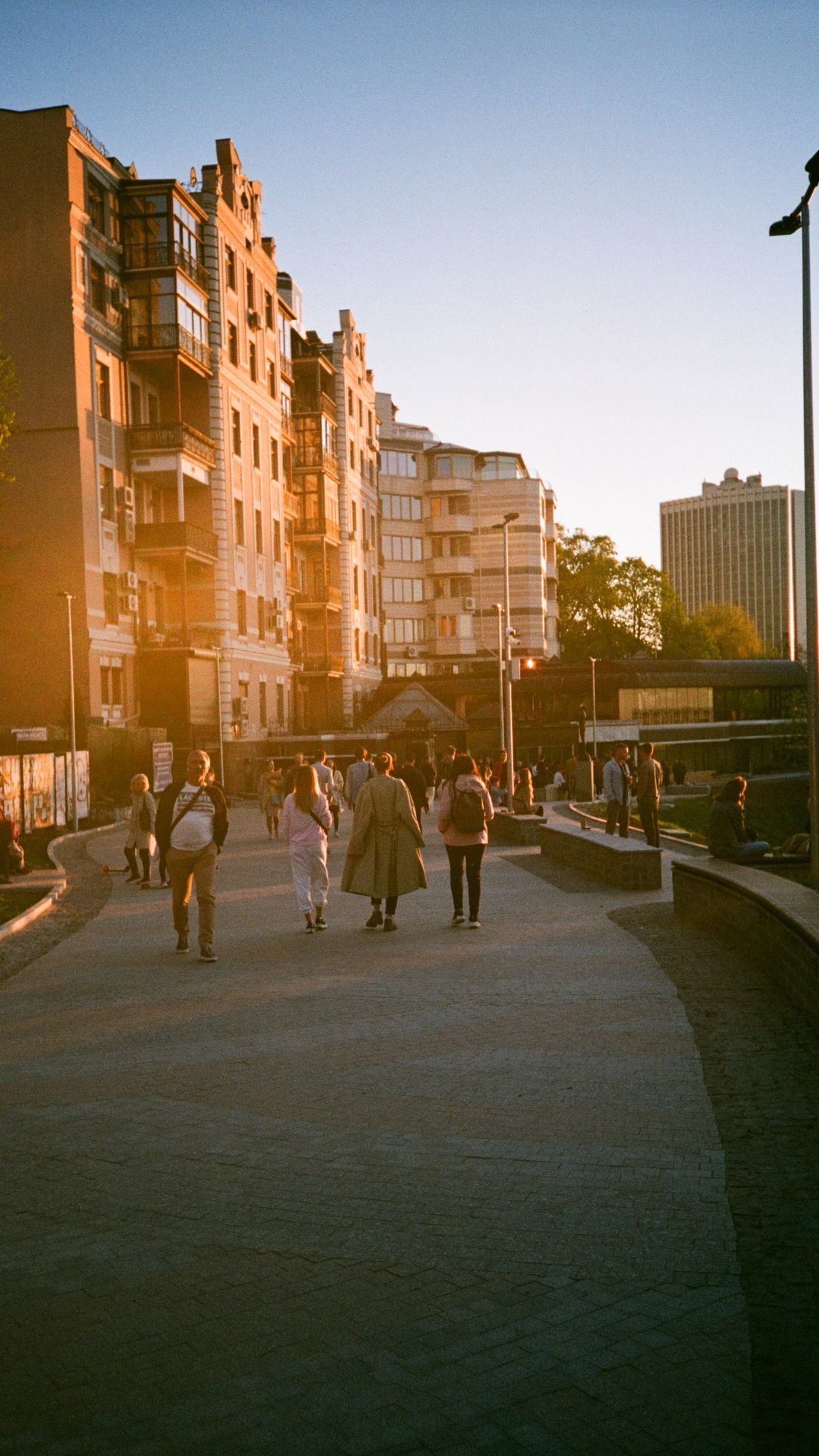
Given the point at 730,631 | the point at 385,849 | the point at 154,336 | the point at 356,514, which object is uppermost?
the point at 154,336

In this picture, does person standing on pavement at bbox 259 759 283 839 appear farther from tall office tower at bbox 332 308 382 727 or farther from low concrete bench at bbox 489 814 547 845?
tall office tower at bbox 332 308 382 727

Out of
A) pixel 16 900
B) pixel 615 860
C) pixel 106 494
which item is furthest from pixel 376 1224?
pixel 106 494

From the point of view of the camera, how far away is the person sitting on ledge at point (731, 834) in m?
13.9

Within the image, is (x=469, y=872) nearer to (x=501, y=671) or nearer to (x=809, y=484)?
(x=809, y=484)

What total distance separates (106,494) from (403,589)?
4530 centimetres

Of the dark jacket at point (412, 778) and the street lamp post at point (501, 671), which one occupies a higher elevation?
the street lamp post at point (501, 671)

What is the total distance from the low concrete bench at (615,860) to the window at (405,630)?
63502 mm

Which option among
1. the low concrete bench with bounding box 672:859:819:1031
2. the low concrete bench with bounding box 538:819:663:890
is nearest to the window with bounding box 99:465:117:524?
the low concrete bench with bounding box 538:819:663:890

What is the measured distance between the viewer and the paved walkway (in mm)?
3500

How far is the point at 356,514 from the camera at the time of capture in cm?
6638

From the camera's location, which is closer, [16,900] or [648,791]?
[16,900]

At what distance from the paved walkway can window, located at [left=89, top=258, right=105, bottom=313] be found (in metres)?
32.6

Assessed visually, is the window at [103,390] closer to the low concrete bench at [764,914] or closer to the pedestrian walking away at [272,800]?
the pedestrian walking away at [272,800]

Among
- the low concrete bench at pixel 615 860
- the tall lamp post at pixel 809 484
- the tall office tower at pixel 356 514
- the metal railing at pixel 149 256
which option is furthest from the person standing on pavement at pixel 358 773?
the tall office tower at pixel 356 514
